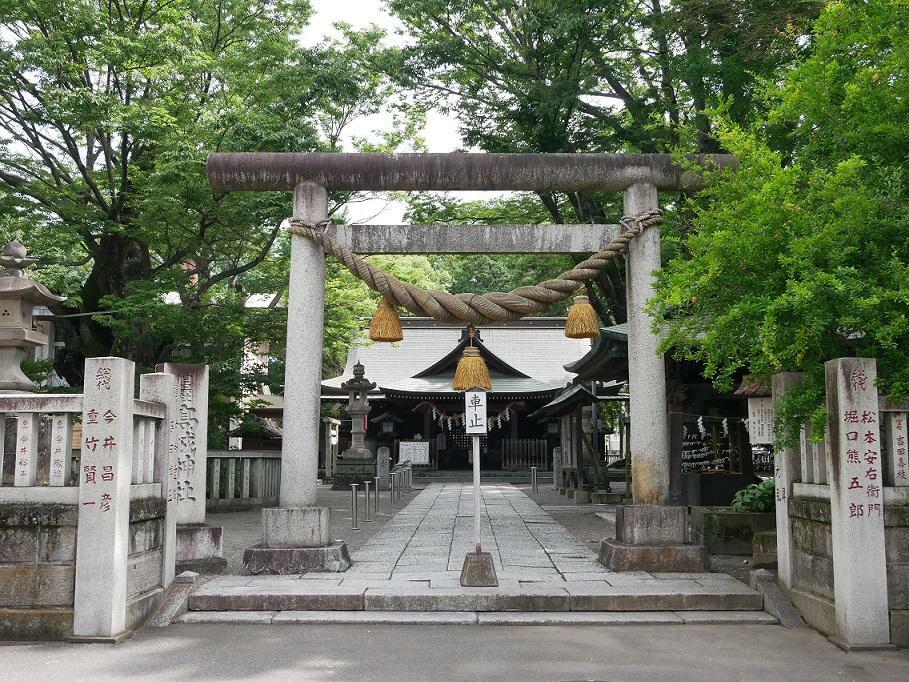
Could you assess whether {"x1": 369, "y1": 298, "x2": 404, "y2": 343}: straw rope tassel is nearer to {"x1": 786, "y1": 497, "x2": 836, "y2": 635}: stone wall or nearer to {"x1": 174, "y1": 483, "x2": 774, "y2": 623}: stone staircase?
{"x1": 174, "y1": 483, "x2": 774, "y2": 623}: stone staircase

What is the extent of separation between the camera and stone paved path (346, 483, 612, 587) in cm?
809

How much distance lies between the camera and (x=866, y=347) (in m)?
6.18

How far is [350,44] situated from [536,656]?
1437 centimetres

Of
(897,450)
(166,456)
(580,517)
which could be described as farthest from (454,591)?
(580,517)

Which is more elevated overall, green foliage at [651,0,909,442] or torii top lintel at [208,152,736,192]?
torii top lintel at [208,152,736,192]

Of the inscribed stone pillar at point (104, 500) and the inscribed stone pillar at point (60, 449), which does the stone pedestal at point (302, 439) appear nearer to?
the inscribed stone pillar at point (104, 500)

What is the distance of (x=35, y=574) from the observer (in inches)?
234

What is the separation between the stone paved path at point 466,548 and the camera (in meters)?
→ 8.09

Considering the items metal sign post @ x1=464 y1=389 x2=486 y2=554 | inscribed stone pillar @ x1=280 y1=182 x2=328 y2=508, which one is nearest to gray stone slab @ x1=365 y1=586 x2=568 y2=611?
metal sign post @ x1=464 y1=389 x2=486 y2=554

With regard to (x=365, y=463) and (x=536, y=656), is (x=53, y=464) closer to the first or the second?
(x=536, y=656)

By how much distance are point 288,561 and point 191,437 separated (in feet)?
6.22

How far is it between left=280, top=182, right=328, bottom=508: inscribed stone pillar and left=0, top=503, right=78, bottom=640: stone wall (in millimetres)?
2601

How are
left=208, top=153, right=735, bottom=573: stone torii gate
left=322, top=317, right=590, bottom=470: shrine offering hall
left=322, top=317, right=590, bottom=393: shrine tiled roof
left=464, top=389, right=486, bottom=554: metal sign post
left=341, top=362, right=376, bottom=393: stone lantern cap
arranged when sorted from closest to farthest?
left=464, top=389, right=486, bottom=554: metal sign post
left=208, top=153, right=735, bottom=573: stone torii gate
left=341, top=362, right=376, bottom=393: stone lantern cap
left=322, top=317, right=590, bottom=470: shrine offering hall
left=322, top=317, right=590, bottom=393: shrine tiled roof

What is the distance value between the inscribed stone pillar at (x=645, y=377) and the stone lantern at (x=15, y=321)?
6347 mm
